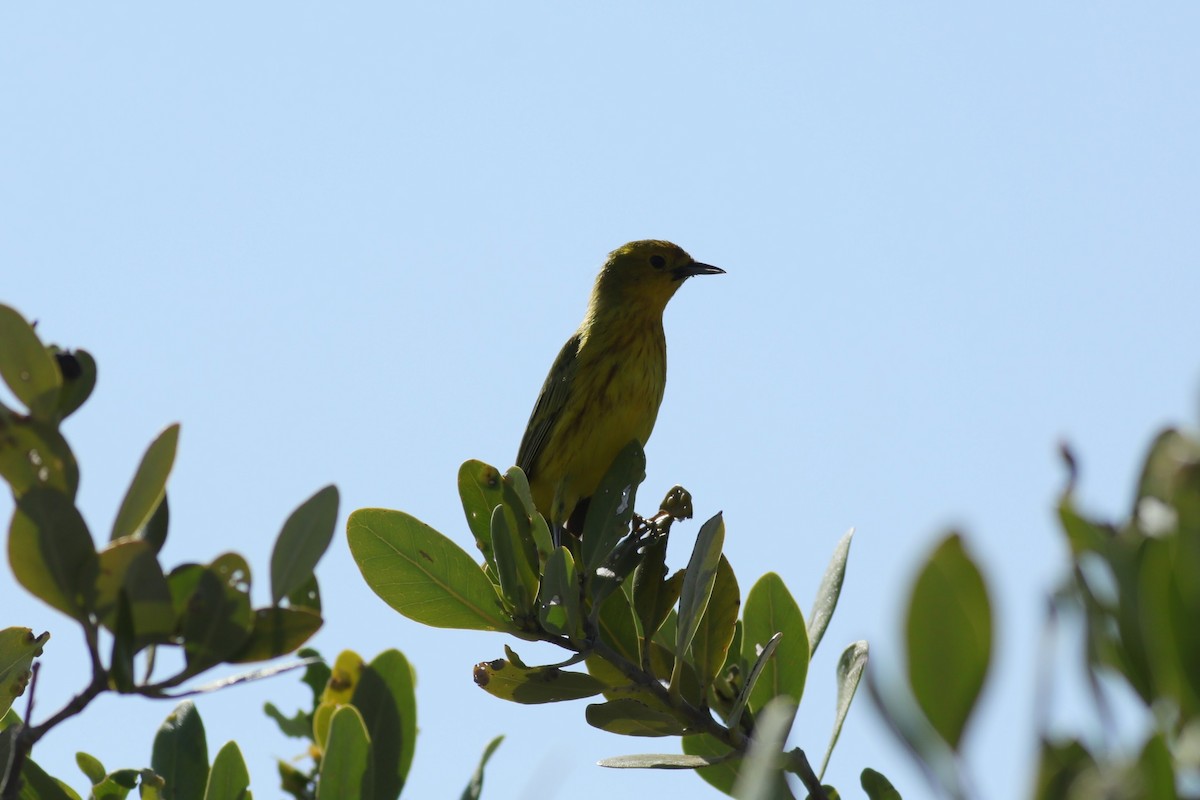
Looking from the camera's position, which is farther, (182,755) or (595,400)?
Result: (595,400)

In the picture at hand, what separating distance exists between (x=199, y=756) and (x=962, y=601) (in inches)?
77.2

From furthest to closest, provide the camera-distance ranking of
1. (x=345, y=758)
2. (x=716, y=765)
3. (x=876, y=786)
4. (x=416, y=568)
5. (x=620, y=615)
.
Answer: (x=620, y=615) → (x=416, y=568) → (x=716, y=765) → (x=876, y=786) → (x=345, y=758)

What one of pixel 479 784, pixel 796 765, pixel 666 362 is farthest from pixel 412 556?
pixel 666 362

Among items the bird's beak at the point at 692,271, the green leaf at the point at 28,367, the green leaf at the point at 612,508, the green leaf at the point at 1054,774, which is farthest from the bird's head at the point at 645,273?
the green leaf at the point at 1054,774

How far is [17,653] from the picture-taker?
2.59m

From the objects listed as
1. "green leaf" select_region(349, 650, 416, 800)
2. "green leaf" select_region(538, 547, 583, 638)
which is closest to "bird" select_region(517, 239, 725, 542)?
"green leaf" select_region(538, 547, 583, 638)

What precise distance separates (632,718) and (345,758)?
28.9 inches

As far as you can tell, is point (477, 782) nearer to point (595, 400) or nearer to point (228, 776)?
point (228, 776)

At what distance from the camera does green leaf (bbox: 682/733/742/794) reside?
273cm

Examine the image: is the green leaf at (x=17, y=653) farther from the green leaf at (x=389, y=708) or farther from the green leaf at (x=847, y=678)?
the green leaf at (x=847, y=678)

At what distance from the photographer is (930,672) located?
107 centimetres

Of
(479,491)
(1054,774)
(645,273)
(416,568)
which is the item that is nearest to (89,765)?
(416,568)

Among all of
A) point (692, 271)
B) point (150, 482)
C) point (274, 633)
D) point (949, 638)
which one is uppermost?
point (692, 271)

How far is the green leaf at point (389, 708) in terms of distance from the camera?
8.03ft
